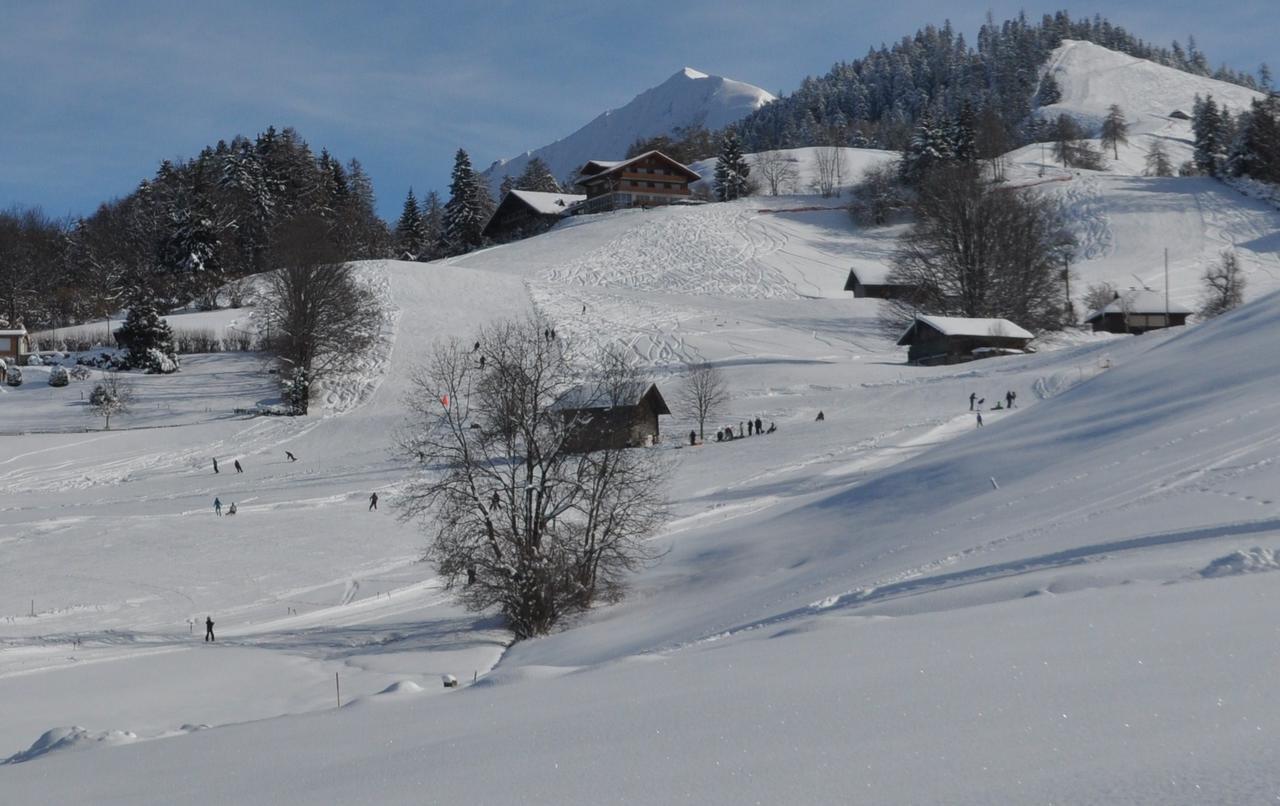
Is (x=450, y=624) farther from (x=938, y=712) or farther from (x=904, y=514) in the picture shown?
(x=938, y=712)

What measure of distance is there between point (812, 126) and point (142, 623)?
561 ft

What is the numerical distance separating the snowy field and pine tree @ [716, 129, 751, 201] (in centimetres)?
6451

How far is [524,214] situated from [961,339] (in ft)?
233

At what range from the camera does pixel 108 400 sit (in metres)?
53.8

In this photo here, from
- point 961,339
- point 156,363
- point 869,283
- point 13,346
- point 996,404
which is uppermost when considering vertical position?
point 869,283

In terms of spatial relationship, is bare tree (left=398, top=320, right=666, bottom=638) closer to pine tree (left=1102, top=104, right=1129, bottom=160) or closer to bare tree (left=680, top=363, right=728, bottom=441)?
bare tree (left=680, top=363, right=728, bottom=441)

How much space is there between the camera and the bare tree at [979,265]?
68.0 metres

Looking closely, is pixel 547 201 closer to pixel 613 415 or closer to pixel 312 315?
pixel 312 315

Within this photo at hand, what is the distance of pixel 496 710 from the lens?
23.4 ft

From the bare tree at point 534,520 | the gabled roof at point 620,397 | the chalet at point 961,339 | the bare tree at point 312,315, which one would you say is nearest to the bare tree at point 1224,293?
the chalet at point 961,339

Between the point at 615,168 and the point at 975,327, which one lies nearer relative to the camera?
the point at 975,327

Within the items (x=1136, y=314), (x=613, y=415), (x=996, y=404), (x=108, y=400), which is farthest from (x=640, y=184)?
(x=613, y=415)

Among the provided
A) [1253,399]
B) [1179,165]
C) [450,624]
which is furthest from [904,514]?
[1179,165]

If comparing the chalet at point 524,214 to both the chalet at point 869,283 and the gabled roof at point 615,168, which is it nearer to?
the gabled roof at point 615,168
